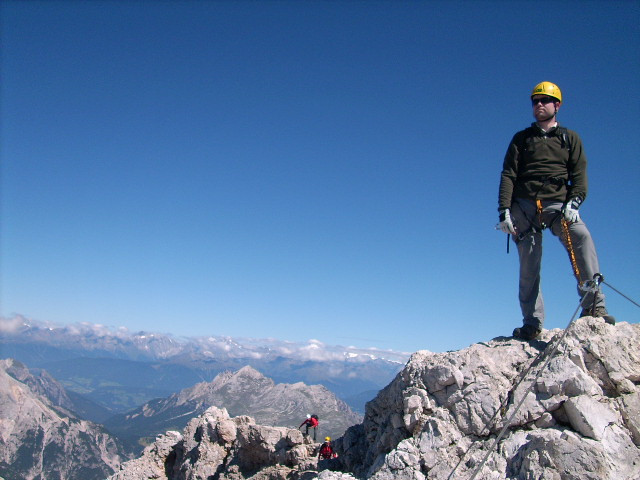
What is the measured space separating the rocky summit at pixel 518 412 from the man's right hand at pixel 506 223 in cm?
258

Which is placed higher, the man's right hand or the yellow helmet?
the yellow helmet

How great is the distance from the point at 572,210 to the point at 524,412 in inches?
190

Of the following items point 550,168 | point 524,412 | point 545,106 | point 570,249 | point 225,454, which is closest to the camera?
point 524,412

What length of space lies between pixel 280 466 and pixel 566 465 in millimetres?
11393

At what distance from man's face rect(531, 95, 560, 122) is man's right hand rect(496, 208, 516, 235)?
251 cm

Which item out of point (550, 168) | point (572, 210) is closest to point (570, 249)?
point (572, 210)

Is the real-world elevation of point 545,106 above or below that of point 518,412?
above

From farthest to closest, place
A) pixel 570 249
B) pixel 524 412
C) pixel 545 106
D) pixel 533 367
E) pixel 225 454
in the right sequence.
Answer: pixel 225 454
pixel 545 106
pixel 570 249
pixel 533 367
pixel 524 412

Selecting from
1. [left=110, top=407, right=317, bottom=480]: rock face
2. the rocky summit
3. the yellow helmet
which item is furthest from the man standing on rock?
[left=110, top=407, right=317, bottom=480]: rock face

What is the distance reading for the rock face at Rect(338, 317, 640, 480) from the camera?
7.40 metres

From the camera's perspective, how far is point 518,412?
857 centimetres

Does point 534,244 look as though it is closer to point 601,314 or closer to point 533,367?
point 601,314

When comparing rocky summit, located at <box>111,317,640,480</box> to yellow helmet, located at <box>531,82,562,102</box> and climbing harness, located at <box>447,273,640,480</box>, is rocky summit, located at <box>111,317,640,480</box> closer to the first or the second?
climbing harness, located at <box>447,273,640,480</box>

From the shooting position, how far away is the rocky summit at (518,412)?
743 centimetres
